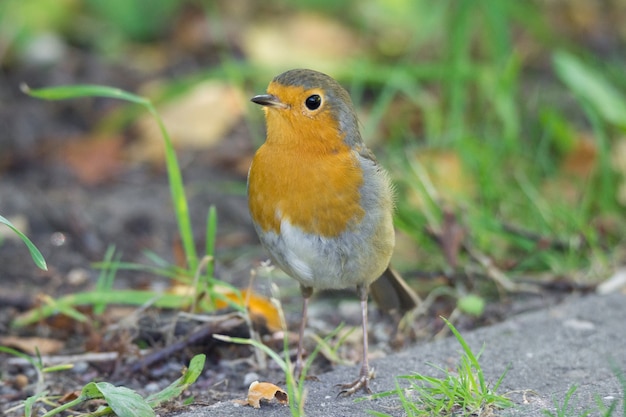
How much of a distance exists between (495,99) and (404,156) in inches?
24.1

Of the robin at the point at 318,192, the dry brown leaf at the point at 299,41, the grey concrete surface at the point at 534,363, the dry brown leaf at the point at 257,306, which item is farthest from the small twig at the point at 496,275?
the dry brown leaf at the point at 299,41

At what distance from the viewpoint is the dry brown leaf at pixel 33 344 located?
336cm

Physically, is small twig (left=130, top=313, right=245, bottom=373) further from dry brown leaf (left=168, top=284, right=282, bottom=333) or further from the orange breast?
the orange breast

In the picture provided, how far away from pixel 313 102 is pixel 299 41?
3.63 m

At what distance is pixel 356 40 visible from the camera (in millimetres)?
6941

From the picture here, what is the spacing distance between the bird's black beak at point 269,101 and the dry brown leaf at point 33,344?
1114mm

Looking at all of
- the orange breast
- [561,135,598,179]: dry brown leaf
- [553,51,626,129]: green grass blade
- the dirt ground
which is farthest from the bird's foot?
[561,135,598,179]: dry brown leaf

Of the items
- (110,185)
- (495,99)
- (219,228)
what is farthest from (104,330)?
(495,99)

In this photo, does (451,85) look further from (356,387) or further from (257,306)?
(356,387)

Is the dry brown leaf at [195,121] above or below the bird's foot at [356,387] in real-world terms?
above

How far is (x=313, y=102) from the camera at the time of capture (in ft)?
10.4

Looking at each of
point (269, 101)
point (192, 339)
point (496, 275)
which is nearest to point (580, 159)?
point (496, 275)

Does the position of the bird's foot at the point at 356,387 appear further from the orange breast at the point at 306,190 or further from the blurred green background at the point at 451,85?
the blurred green background at the point at 451,85

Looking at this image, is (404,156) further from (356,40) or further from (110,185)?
(356,40)
